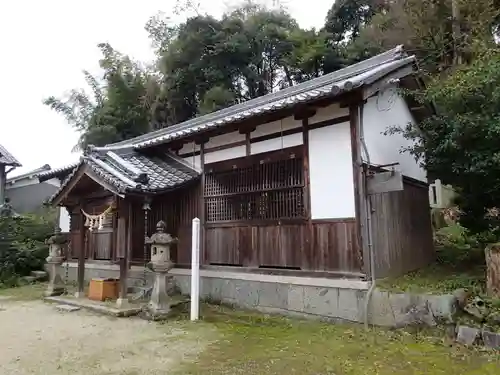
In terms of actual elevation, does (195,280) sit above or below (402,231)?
below

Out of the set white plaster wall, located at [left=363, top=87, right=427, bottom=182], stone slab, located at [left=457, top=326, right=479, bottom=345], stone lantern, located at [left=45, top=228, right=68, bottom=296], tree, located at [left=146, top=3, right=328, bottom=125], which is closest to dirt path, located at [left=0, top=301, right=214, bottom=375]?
stone lantern, located at [left=45, top=228, right=68, bottom=296]

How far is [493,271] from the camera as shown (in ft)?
19.5

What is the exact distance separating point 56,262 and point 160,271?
4.47 metres

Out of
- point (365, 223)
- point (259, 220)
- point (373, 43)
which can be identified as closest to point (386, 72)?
point (365, 223)

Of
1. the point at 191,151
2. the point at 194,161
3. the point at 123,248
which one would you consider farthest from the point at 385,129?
the point at 123,248

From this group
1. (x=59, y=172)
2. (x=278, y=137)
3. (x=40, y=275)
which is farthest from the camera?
(x=40, y=275)

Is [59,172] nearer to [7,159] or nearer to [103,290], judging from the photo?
[103,290]

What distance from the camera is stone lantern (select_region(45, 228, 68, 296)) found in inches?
417

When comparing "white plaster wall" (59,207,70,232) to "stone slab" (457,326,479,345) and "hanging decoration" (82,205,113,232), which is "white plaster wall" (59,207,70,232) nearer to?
"hanging decoration" (82,205,113,232)

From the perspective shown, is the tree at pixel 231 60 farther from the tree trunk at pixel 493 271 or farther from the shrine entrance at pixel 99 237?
the tree trunk at pixel 493 271

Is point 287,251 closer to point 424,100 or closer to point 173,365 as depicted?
point 173,365

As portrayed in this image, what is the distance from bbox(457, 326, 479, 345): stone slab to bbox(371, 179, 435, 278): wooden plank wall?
62.4 inches

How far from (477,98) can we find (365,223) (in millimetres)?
2799

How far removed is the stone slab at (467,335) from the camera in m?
5.40
